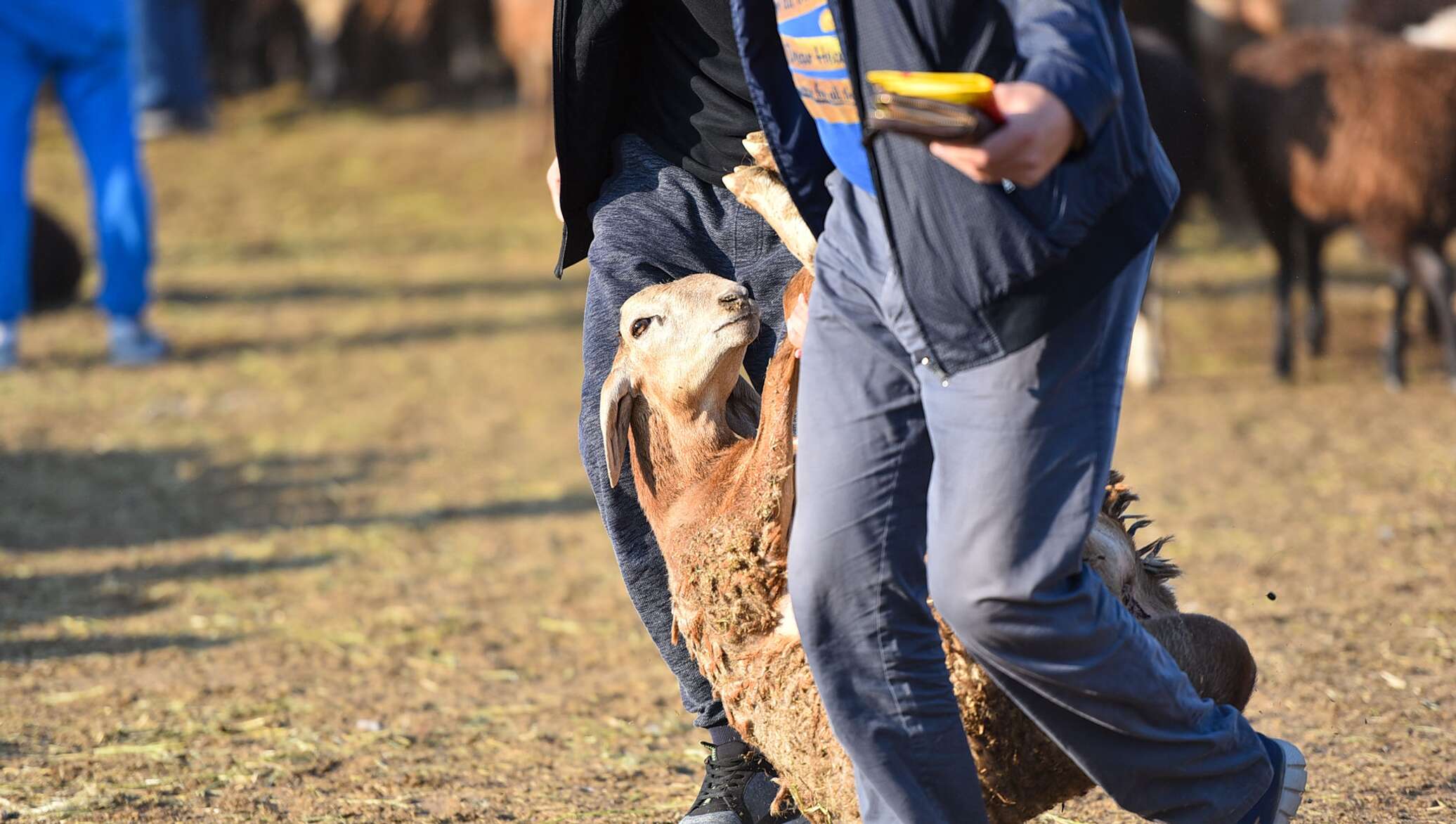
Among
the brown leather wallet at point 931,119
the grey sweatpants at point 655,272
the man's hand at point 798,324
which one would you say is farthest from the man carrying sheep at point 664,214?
the brown leather wallet at point 931,119

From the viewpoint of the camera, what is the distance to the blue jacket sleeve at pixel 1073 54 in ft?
5.21

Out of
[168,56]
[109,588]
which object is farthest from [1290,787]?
[168,56]

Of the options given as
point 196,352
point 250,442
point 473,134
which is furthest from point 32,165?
point 250,442

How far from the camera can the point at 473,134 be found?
1253cm

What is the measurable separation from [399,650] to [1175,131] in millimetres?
2860

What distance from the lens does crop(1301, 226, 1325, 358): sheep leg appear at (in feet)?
20.4

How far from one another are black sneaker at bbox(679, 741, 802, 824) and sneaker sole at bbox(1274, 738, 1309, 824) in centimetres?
86

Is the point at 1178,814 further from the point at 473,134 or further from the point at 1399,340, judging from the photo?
the point at 473,134

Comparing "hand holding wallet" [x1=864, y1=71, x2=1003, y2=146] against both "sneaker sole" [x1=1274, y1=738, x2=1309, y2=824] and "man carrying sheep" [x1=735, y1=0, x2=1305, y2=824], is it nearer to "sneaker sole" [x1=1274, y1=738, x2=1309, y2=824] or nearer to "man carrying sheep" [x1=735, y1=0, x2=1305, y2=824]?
"man carrying sheep" [x1=735, y1=0, x2=1305, y2=824]

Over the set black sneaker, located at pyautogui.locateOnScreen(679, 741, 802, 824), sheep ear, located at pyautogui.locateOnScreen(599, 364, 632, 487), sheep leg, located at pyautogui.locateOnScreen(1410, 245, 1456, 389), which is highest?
sheep ear, located at pyautogui.locateOnScreen(599, 364, 632, 487)

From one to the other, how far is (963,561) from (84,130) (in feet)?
19.5

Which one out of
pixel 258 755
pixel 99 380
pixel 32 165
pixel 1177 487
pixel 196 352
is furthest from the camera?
pixel 32 165

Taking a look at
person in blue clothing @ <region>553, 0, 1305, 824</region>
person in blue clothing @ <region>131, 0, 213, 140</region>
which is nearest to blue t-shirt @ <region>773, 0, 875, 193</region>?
person in blue clothing @ <region>553, 0, 1305, 824</region>

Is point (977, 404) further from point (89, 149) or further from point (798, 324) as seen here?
point (89, 149)
